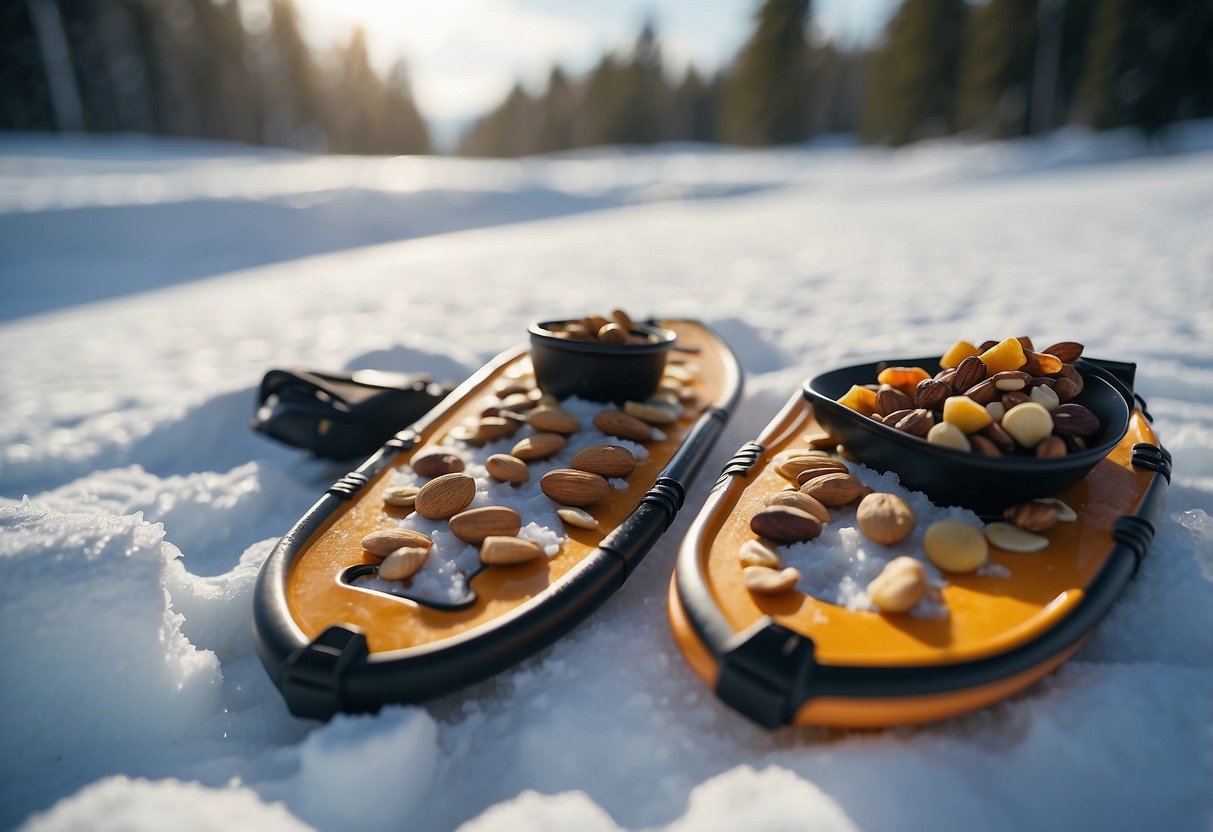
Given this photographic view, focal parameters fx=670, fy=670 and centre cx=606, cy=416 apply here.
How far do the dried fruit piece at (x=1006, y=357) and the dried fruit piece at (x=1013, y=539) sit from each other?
270 mm

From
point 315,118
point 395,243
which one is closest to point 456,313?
point 395,243

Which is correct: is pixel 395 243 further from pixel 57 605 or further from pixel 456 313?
pixel 57 605

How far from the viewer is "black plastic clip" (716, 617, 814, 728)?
2.26 feet

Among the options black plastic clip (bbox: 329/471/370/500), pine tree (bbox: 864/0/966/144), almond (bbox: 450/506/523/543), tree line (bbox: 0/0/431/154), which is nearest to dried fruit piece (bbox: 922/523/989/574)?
almond (bbox: 450/506/523/543)

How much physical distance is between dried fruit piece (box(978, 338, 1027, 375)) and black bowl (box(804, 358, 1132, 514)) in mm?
121

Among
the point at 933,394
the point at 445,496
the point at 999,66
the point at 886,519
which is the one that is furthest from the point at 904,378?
the point at 999,66

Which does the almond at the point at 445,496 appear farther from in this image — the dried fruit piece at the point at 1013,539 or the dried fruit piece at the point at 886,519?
the dried fruit piece at the point at 1013,539

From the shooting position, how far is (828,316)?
7.84 feet

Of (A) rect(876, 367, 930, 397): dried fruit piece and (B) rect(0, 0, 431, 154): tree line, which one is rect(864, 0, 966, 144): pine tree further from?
(B) rect(0, 0, 431, 154): tree line

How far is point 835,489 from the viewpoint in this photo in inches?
38.3

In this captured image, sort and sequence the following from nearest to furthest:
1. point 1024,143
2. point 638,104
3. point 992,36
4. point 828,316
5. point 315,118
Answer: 1. point 828,316
2. point 1024,143
3. point 992,36
4. point 638,104
5. point 315,118

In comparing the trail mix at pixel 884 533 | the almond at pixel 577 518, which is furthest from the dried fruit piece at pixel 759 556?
the almond at pixel 577 518

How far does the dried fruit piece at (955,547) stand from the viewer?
0.83m

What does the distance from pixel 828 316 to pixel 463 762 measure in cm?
202
